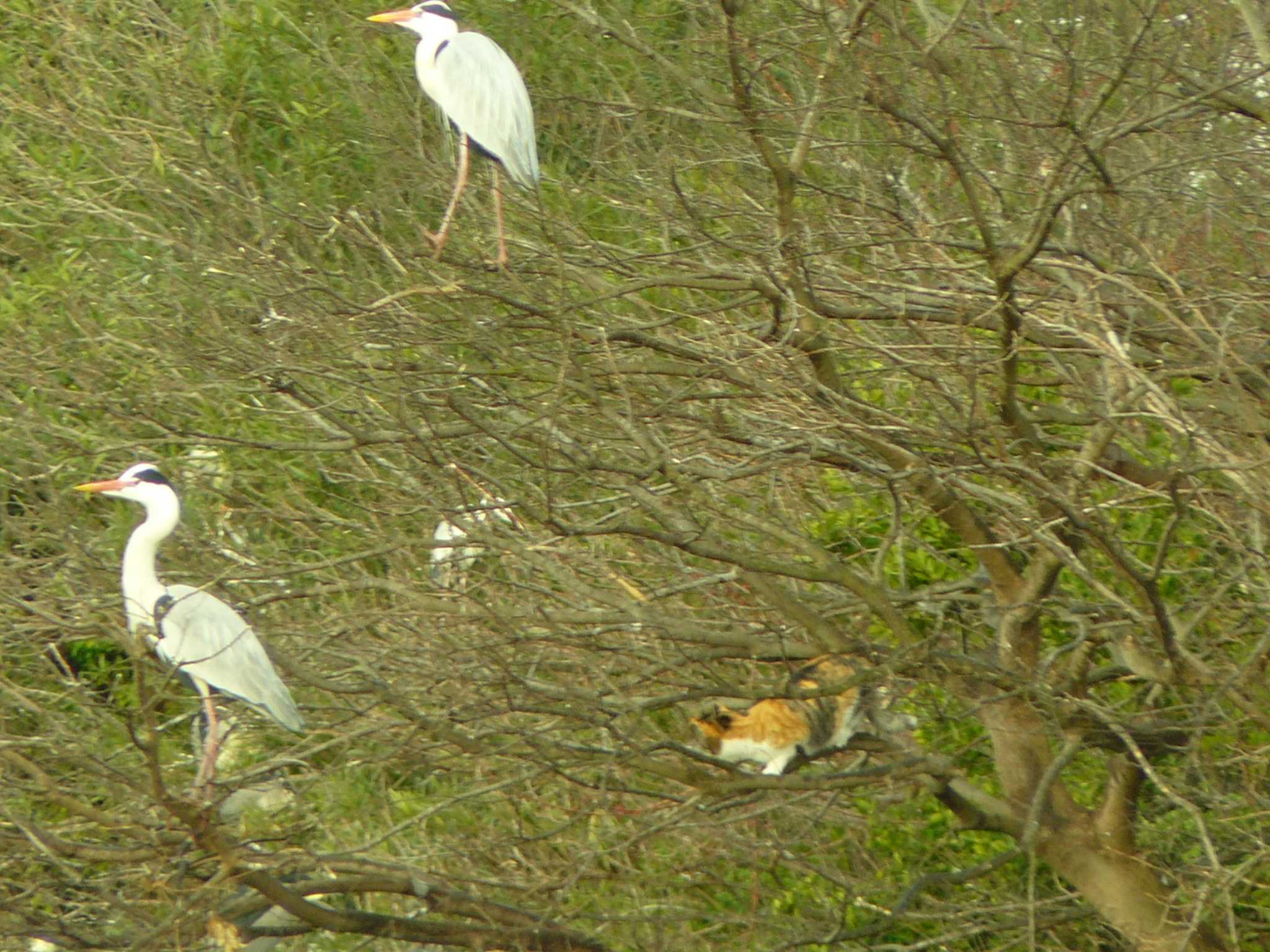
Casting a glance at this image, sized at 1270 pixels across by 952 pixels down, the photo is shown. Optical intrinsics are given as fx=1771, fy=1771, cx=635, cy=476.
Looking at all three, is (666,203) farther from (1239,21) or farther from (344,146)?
(344,146)

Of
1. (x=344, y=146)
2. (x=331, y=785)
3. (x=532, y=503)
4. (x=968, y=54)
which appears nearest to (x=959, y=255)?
(x=968, y=54)

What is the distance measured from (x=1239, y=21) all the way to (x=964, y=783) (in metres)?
3.01

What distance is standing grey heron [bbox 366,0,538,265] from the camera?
670 cm

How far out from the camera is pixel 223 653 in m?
5.46

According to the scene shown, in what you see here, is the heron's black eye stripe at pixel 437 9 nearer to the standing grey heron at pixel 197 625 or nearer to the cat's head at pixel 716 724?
the standing grey heron at pixel 197 625

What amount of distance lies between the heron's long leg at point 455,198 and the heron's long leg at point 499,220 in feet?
0.36

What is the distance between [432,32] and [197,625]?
2.80 m

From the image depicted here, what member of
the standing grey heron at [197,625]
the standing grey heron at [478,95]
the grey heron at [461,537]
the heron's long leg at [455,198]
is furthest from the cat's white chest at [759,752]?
the standing grey heron at [478,95]

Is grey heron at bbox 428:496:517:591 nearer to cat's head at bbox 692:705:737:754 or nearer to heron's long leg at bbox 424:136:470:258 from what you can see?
cat's head at bbox 692:705:737:754

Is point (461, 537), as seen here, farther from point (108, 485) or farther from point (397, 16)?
point (397, 16)

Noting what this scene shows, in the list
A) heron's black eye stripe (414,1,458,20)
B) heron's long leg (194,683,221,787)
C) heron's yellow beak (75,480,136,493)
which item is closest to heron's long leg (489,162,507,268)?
heron's black eye stripe (414,1,458,20)

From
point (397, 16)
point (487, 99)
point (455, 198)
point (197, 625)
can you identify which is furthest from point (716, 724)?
point (397, 16)

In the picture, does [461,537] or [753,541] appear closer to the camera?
[461,537]

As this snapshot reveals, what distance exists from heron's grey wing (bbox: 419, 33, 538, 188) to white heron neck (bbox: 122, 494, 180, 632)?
194cm
